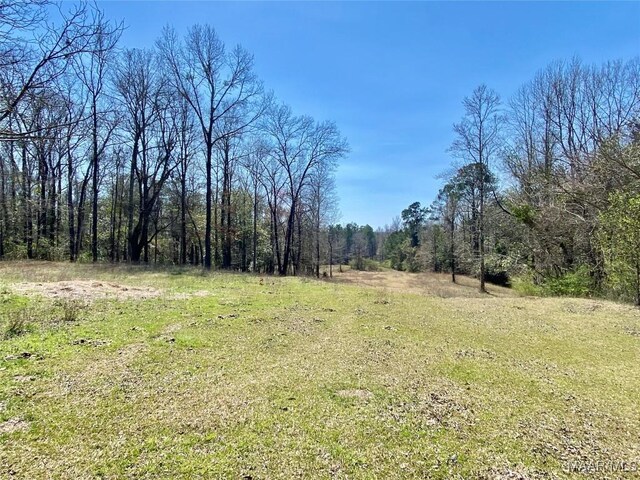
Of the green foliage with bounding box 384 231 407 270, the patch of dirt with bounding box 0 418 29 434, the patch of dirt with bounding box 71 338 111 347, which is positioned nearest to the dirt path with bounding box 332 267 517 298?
the patch of dirt with bounding box 71 338 111 347

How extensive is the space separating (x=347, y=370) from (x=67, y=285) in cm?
812

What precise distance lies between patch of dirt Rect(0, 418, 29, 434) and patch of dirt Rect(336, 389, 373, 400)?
2622 millimetres

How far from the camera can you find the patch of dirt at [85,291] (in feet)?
23.5

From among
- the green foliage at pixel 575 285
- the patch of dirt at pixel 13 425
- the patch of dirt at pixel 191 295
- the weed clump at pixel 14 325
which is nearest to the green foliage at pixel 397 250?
the green foliage at pixel 575 285

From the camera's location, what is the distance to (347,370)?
3977 mm

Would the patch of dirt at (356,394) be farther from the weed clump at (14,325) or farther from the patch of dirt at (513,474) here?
the weed clump at (14,325)

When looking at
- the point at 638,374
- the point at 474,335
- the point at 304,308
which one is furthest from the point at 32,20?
the point at 638,374

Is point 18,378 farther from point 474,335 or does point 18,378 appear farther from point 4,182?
point 4,182

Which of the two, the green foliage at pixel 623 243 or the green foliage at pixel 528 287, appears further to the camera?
the green foliage at pixel 528 287

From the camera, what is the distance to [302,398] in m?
3.18

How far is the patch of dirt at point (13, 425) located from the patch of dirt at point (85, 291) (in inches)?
202

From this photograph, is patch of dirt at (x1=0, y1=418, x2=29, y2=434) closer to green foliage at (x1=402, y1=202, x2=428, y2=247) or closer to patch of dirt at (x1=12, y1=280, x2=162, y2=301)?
patch of dirt at (x1=12, y1=280, x2=162, y2=301)

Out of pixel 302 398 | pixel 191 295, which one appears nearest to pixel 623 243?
pixel 302 398

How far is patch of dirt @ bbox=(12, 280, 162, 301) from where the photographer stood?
7.15 metres
